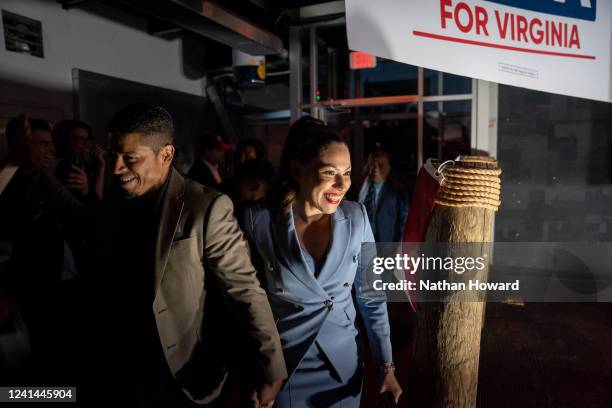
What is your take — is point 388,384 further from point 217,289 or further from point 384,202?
point 384,202

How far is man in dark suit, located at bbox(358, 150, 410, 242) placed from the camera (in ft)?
13.5

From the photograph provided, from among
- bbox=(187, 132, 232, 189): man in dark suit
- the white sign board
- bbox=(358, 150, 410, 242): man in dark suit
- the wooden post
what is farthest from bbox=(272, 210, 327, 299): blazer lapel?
bbox=(358, 150, 410, 242): man in dark suit

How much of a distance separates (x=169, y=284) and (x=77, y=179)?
77.8 inches

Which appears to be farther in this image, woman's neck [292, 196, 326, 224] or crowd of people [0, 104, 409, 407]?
woman's neck [292, 196, 326, 224]

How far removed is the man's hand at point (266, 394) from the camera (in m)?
1.29

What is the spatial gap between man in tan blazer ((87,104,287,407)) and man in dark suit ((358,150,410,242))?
2.89 metres

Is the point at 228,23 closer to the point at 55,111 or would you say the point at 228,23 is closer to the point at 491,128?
the point at 55,111

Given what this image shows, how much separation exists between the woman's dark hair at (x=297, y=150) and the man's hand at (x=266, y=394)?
60 centimetres

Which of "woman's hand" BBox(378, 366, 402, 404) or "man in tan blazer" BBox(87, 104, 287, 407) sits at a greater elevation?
"man in tan blazer" BBox(87, 104, 287, 407)

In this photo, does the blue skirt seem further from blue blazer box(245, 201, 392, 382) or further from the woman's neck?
the woman's neck

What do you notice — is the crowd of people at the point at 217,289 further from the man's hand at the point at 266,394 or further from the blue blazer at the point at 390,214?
the blue blazer at the point at 390,214

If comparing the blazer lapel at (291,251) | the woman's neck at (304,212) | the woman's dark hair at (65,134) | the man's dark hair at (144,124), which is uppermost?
the woman's dark hair at (65,134)

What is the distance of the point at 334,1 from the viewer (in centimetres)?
577

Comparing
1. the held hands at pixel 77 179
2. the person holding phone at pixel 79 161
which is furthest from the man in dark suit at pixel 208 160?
the held hands at pixel 77 179
